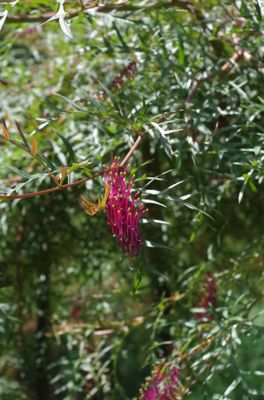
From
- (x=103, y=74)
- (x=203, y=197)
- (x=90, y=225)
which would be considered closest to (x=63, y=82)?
(x=103, y=74)

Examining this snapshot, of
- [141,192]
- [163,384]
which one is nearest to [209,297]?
[163,384]

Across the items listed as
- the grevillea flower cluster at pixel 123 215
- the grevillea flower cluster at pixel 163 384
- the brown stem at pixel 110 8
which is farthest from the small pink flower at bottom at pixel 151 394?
the brown stem at pixel 110 8

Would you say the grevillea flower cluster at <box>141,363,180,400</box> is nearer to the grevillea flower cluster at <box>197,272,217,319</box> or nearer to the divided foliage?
the divided foliage

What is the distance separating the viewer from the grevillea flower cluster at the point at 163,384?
1.07 m

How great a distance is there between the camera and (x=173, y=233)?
1.54 metres

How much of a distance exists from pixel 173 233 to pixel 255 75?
0.47 m

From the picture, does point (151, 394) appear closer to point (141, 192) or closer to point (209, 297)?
point (209, 297)

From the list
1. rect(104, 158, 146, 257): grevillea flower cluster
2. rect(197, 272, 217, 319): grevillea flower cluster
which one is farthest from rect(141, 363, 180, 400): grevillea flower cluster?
rect(104, 158, 146, 257): grevillea flower cluster

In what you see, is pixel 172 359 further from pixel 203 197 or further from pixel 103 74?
pixel 103 74

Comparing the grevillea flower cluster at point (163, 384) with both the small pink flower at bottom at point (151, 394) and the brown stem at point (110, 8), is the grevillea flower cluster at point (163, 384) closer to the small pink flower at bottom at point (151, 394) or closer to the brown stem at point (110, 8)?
the small pink flower at bottom at point (151, 394)

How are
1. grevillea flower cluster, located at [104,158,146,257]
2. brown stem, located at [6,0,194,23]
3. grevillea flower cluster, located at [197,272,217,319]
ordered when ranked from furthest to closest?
Result: grevillea flower cluster, located at [197,272,217,319] < brown stem, located at [6,0,194,23] < grevillea flower cluster, located at [104,158,146,257]

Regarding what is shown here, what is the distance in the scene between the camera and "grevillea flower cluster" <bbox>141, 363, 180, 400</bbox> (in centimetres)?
107

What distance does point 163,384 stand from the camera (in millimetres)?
1082

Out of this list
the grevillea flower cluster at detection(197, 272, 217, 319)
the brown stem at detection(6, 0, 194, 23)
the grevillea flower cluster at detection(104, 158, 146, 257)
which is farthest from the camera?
the grevillea flower cluster at detection(197, 272, 217, 319)
